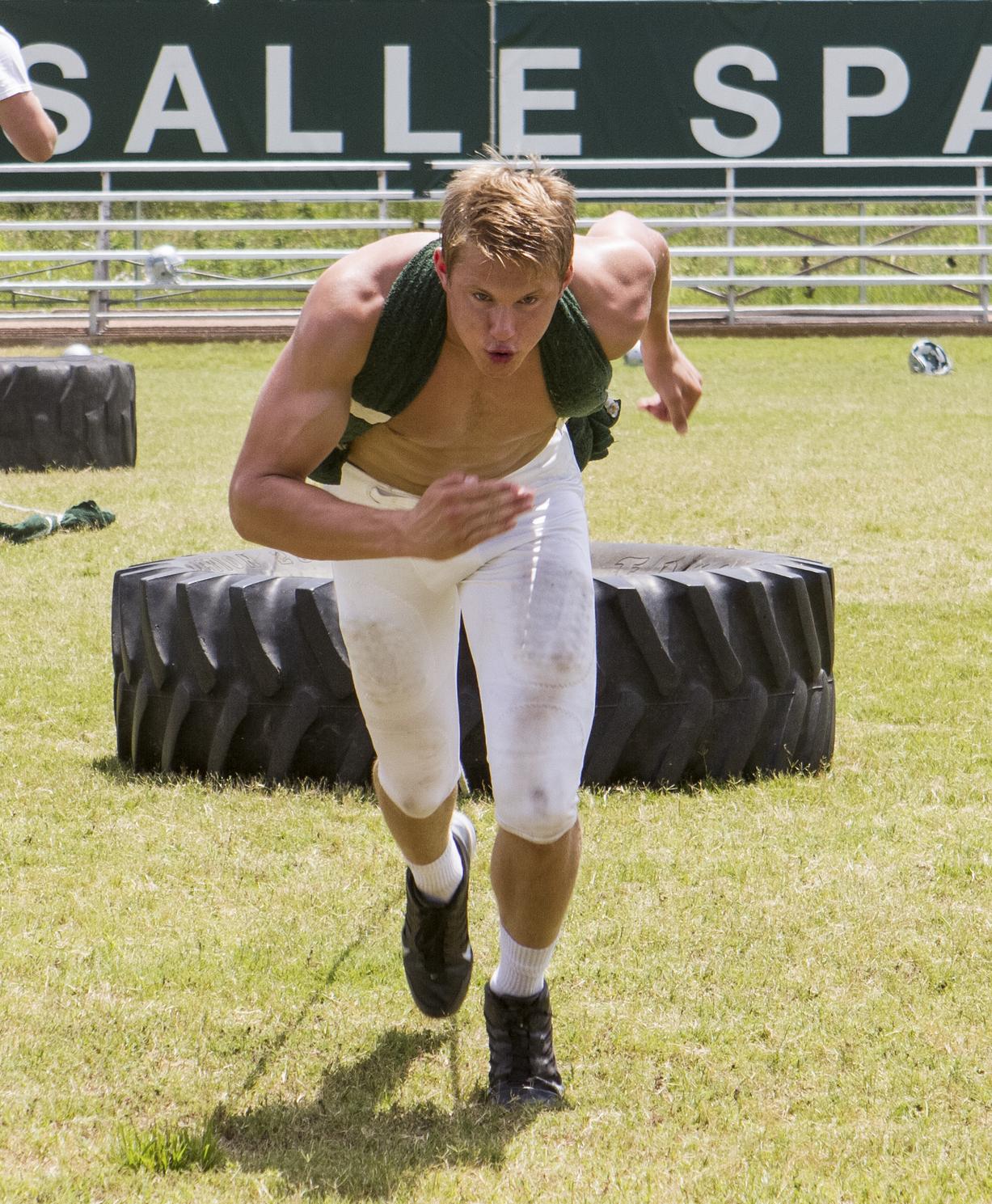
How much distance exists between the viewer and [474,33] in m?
20.2

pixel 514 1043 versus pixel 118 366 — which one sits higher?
pixel 118 366

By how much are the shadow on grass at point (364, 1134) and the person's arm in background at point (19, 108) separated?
319cm

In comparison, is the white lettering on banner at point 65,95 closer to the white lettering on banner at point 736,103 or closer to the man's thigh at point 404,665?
the white lettering on banner at point 736,103

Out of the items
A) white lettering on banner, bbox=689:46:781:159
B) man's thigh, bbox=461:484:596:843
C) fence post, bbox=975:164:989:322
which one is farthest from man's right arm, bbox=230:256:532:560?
fence post, bbox=975:164:989:322

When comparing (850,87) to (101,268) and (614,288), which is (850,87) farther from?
(614,288)

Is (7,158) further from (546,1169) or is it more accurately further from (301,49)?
(546,1169)

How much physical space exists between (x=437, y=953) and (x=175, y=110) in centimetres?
1866

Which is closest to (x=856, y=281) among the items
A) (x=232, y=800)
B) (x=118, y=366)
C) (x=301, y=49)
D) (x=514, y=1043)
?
(x=301, y=49)

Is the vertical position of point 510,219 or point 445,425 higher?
point 510,219

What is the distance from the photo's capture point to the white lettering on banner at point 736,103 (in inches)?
802

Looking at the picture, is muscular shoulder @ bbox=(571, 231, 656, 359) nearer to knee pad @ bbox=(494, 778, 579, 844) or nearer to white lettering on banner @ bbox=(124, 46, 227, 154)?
knee pad @ bbox=(494, 778, 579, 844)

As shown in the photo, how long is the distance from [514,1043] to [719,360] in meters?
14.9

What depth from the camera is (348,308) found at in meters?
2.81

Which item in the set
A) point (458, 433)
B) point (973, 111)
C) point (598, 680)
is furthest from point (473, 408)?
point (973, 111)
